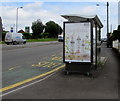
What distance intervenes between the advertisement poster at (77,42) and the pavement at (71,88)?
2.50 feet

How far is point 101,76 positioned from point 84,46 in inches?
53.7

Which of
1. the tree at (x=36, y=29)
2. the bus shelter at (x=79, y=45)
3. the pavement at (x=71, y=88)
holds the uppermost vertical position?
the tree at (x=36, y=29)

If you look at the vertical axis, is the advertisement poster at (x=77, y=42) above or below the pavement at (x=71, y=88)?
above

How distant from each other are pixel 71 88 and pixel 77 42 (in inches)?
91.6

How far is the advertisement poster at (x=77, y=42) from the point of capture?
712 centimetres

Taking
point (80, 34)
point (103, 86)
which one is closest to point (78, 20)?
point (80, 34)

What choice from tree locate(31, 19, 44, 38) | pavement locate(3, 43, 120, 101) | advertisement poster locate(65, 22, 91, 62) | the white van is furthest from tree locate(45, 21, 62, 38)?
pavement locate(3, 43, 120, 101)

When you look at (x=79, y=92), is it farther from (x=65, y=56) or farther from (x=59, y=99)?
(x=65, y=56)

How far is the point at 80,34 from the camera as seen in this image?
7.21 m

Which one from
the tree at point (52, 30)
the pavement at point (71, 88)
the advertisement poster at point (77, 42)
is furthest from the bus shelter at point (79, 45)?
the tree at point (52, 30)

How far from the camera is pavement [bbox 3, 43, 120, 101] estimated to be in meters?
4.84

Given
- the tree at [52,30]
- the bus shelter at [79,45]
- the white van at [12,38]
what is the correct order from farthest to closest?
the tree at [52,30], the white van at [12,38], the bus shelter at [79,45]

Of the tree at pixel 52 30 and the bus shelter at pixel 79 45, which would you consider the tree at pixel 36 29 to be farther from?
the bus shelter at pixel 79 45

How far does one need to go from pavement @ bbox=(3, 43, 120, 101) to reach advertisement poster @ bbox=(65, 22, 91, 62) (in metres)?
0.76
